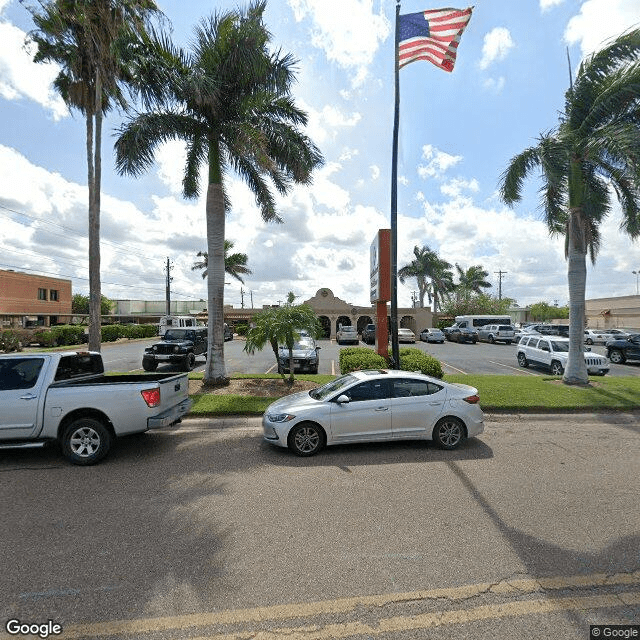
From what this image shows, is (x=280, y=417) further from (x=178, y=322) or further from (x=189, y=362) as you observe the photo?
(x=178, y=322)

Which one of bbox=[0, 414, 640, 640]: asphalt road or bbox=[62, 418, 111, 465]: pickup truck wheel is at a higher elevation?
bbox=[62, 418, 111, 465]: pickup truck wheel

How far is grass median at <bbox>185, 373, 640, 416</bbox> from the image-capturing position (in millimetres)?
8545

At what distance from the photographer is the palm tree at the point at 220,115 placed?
9.89 meters

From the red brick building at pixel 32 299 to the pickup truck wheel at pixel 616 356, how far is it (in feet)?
153

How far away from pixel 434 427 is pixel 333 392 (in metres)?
1.78

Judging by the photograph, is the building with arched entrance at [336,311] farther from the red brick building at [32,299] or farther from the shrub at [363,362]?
the red brick building at [32,299]

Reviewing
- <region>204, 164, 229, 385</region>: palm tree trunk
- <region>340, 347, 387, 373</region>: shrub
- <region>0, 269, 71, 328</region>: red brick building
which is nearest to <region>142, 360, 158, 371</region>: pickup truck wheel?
<region>204, 164, 229, 385</region>: palm tree trunk

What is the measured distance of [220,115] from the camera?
1057cm

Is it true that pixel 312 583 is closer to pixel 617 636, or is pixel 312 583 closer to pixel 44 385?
pixel 617 636

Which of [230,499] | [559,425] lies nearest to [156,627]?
[230,499]

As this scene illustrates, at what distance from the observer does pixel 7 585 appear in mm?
2926

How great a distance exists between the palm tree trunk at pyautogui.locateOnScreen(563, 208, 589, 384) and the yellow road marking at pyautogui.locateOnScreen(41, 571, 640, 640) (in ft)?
33.4

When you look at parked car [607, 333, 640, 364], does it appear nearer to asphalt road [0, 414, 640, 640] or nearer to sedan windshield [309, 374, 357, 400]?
asphalt road [0, 414, 640, 640]

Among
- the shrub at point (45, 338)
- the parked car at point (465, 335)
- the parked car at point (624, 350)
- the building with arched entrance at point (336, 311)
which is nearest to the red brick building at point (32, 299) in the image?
the shrub at point (45, 338)
